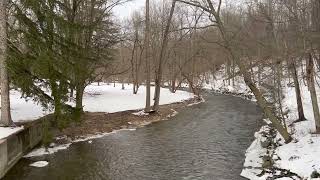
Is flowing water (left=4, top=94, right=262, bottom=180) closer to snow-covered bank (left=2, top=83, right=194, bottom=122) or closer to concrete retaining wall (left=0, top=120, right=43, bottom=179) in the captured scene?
concrete retaining wall (left=0, top=120, right=43, bottom=179)

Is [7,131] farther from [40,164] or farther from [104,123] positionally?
[104,123]

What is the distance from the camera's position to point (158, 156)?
16.3m

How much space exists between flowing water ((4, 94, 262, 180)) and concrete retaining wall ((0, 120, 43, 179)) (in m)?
0.32

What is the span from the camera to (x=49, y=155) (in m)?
16.3

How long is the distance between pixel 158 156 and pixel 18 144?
214 inches

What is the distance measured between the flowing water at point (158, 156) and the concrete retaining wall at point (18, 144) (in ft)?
1.06

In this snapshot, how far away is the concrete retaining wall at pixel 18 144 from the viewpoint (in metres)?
13.5

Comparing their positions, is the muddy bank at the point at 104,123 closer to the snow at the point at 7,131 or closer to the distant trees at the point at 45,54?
the distant trees at the point at 45,54

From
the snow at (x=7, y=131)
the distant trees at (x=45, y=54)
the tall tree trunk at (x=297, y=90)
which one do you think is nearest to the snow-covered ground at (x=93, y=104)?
the snow at (x=7, y=131)

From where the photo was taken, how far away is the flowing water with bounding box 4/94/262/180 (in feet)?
44.5

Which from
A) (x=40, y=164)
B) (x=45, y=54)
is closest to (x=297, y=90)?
(x=45, y=54)

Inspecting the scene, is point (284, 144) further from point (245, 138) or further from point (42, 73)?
point (42, 73)

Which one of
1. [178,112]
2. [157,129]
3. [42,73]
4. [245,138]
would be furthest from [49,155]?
[178,112]

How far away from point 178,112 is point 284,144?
15.5 metres
